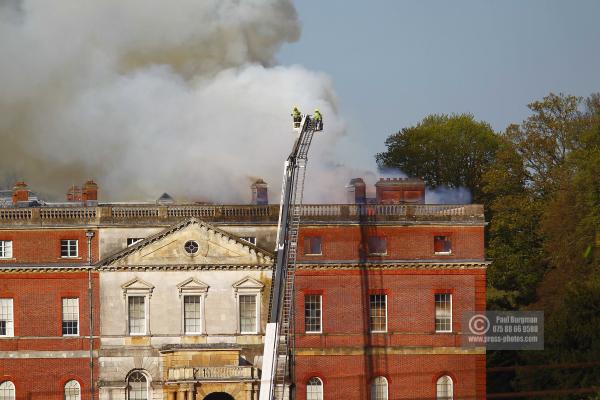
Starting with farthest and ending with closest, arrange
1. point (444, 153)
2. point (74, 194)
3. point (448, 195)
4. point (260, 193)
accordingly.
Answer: point (444, 153) < point (448, 195) < point (74, 194) < point (260, 193)

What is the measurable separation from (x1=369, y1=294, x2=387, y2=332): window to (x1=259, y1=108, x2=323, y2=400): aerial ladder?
342 centimetres

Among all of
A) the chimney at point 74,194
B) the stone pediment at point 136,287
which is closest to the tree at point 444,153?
the chimney at point 74,194

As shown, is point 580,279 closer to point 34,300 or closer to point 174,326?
point 174,326

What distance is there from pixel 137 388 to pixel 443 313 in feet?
42.9

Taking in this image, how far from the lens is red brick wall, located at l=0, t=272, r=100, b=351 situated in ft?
235

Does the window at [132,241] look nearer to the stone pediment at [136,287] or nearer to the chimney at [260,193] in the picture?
the stone pediment at [136,287]

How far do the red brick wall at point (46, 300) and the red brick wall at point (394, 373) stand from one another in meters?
9.24

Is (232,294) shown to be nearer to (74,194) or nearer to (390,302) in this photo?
(390,302)

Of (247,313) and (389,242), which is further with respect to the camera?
(389,242)

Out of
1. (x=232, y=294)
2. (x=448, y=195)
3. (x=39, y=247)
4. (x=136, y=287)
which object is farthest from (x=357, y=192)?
(x=448, y=195)

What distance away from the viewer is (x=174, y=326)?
7162 cm

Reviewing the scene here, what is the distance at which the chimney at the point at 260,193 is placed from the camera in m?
74.6

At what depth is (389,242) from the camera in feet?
238

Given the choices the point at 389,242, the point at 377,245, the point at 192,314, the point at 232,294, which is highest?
the point at 389,242
